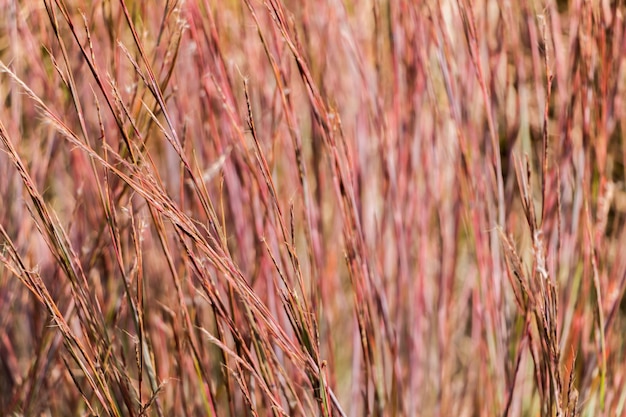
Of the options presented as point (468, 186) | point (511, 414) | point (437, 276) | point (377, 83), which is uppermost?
point (377, 83)

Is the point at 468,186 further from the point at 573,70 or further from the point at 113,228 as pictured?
the point at 113,228

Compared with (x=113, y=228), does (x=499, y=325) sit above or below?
below

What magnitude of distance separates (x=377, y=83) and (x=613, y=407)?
1.80 ft

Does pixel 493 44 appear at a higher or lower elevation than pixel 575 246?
higher

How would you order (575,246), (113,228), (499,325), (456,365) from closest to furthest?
1. (113,228)
2. (499,325)
3. (575,246)
4. (456,365)

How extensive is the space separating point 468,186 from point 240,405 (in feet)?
1.43

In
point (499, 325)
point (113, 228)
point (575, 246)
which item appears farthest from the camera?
point (575, 246)

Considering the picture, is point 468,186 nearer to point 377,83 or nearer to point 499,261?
point 499,261

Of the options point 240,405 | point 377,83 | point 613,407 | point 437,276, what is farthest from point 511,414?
point 377,83

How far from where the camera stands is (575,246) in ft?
3.29

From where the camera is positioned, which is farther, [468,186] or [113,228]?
[468,186]

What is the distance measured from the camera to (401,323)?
1.08 meters

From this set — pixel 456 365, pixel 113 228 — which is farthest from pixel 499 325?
pixel 456 365

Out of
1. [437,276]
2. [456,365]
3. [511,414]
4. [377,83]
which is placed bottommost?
[456,365]
